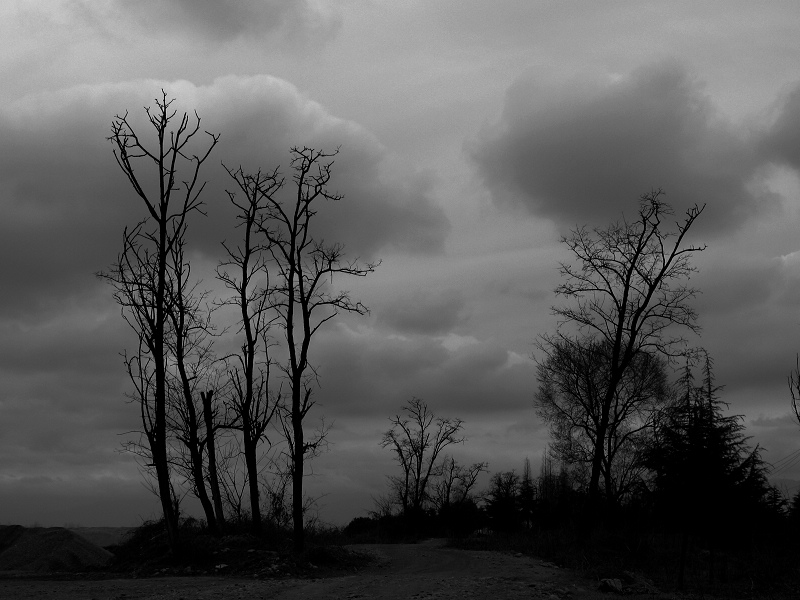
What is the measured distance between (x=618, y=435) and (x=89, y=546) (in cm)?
3014

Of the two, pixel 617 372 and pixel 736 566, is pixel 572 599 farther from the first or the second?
pixel 736 566

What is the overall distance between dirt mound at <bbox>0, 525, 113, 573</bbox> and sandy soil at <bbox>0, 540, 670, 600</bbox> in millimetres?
3904

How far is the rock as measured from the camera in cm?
1856

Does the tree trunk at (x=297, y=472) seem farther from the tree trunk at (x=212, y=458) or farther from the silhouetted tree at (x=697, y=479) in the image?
the silhouetted tree at (x=697, y=479)

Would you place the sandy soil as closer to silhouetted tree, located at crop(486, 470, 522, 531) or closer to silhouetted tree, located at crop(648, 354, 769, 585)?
silhouetted tree, located at crop(648, 354, 769, 585)

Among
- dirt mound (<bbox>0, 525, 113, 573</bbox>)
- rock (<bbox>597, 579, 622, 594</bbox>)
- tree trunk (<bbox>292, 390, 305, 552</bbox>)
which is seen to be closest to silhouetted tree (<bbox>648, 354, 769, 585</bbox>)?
rock (<bbox>597, 579, 622, 594</bbox>)

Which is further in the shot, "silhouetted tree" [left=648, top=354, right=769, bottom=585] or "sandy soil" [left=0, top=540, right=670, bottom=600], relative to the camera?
"silhouetted tree" [left=648, top=354, right=769, bottom=585]

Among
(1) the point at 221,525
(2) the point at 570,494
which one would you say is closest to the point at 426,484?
(2) the point at 570,494

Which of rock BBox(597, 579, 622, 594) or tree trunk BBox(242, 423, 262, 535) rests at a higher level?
tree trunk BBox(242, 423, 262, 535)

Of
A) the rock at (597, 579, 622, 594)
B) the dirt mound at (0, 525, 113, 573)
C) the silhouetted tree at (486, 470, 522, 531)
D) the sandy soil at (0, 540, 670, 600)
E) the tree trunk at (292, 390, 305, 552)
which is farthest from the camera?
the silhouetted tree at (486, 470, 522, 531)

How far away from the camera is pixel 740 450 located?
2798 cm

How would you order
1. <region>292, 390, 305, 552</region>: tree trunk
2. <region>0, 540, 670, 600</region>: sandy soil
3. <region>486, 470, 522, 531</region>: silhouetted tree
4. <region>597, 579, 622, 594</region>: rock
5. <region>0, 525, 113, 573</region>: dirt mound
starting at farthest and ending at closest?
<region>486, 470, 522, 531</region>: silhouetted tree
<region>0, 525, 113, 573</region>: dirt mound
<region>292, 390, 305, 552</region>: tree trunk
<region>597, 579, 622, 594</region>: rock
<region>0, 540, 670, 600</region>: sandy soil

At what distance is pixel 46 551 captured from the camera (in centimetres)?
2403

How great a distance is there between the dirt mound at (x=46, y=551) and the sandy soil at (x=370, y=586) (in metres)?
3.90
